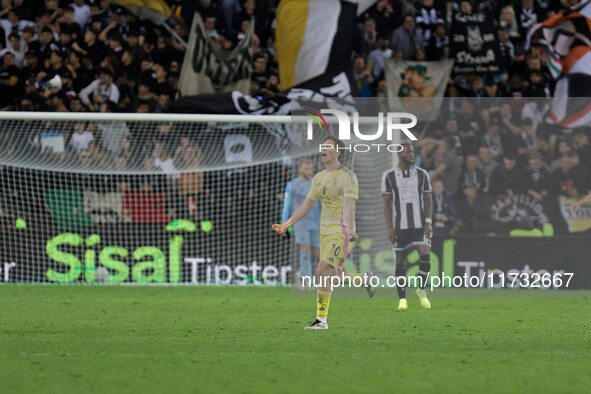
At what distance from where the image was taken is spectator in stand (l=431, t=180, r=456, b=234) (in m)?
14.1

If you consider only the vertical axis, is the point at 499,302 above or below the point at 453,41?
below

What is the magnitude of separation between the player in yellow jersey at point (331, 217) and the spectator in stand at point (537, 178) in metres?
5.33

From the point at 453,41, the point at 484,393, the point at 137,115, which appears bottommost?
the point at 484,393

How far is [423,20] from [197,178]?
258 inches

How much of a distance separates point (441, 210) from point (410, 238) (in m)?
1.58

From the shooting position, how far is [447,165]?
1439cm

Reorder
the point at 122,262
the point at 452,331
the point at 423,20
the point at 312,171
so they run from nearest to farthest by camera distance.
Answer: the point at 452,331 < the point at 312,171 < the point at 122,262 < the point at 423,20

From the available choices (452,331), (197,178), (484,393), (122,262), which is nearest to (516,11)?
(197,178)

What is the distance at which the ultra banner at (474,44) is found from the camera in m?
19.0

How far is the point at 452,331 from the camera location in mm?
10242

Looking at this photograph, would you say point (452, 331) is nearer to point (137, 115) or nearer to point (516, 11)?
point (137, 115)

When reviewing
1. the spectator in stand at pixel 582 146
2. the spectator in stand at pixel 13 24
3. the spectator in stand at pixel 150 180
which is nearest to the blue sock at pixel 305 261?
the spectator in stand at pixel 150 180

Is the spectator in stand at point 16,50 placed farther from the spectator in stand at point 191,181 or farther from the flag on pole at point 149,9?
the spectator in stand at point 191,181

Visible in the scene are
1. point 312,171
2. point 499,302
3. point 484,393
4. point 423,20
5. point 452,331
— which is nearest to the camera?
point 484,393
